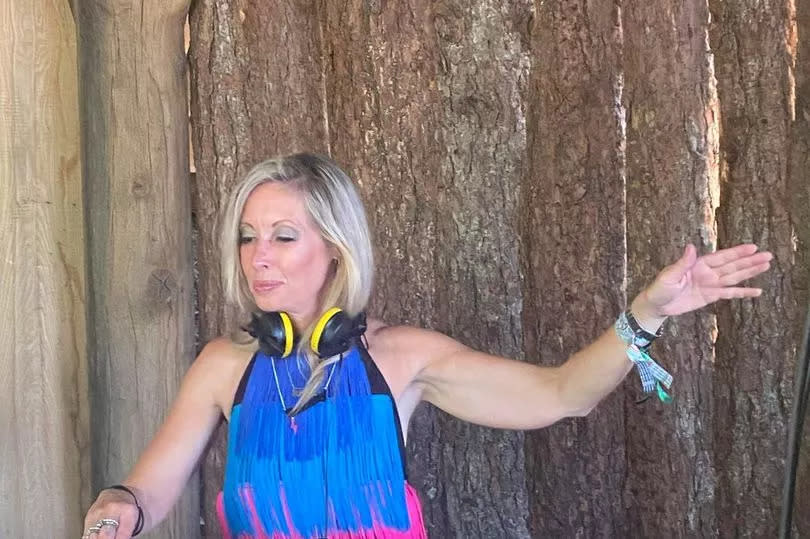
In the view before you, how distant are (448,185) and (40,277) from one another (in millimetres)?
1510

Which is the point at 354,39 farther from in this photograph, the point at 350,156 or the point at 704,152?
the point at 704,152

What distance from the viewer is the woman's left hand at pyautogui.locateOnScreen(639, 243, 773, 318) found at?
217 cm

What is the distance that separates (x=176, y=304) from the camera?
139 inches

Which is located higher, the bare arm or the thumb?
the thumb

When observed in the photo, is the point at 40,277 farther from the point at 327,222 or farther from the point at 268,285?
the point at 327,222

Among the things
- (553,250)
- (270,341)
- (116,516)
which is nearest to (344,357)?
(270,341)

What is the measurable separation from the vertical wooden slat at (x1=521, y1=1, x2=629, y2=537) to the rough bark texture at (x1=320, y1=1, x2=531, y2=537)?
81mm

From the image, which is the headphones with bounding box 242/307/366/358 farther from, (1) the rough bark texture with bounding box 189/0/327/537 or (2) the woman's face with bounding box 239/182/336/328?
(1) the rough bark texture with bounding box 189/0/327/537

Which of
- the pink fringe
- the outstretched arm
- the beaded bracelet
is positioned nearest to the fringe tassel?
the pink fringe

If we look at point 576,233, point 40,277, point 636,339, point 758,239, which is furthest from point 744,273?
point 40,277

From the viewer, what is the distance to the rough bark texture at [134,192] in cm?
349

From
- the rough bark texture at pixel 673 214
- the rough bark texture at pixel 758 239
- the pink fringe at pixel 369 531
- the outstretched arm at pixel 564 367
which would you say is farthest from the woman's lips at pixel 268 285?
the rough bark texture at pixel 758 239

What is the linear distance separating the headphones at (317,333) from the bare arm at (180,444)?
23cm

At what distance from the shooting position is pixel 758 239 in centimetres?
296
